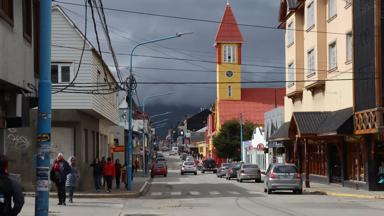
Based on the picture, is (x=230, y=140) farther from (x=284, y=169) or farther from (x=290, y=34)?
(x=284, y=169)

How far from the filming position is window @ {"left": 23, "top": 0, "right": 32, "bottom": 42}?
1594 cm

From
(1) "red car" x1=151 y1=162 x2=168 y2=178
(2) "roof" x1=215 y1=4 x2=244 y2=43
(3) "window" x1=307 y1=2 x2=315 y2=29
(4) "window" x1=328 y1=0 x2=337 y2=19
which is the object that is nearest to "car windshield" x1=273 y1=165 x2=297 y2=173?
(4) "window" x1=328 y1=0 x2=337 y2=19

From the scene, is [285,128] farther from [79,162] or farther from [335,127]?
[79,162]

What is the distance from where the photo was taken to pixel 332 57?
132 ft

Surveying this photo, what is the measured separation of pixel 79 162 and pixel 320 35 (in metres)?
17.4

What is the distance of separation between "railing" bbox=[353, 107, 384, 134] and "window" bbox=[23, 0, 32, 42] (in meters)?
18.6

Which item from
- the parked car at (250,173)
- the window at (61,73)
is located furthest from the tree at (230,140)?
the window at (61,73)

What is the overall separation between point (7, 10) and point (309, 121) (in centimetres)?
2891

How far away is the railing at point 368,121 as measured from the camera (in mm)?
30384

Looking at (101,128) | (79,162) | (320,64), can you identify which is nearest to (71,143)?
(79,162)

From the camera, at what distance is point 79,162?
34250 millimetres

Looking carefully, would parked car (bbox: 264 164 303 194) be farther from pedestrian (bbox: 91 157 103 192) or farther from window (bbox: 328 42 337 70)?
window (bbox: 328 42 337 70)

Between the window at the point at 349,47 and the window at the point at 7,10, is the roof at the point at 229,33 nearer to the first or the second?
the window at the point at 349,47

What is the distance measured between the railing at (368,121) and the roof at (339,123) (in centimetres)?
43
